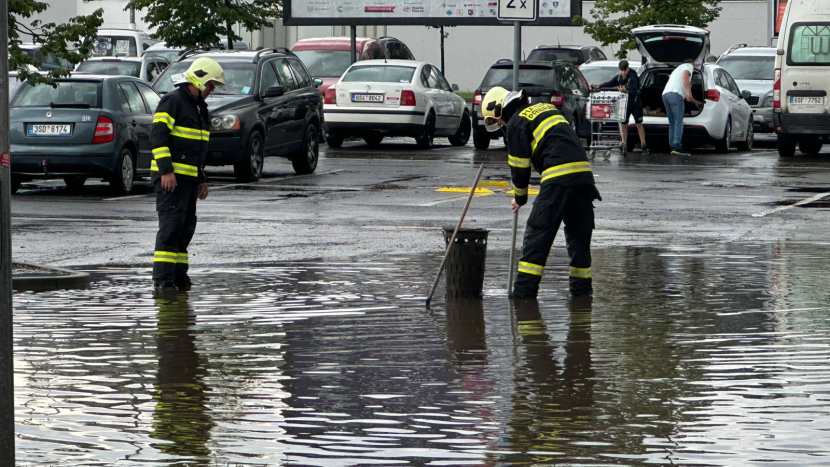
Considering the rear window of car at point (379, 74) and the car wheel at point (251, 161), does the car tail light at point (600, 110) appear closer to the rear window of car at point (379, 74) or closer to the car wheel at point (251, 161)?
the rear window of car at point (379, 74)

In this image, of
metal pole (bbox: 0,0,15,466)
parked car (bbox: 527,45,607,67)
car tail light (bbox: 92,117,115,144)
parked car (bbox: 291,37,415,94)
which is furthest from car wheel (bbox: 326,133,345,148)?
metal pole (bbox: 0,0,15,466)

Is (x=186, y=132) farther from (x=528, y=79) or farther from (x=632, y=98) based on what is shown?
(x=528, y=79)

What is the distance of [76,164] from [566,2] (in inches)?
653

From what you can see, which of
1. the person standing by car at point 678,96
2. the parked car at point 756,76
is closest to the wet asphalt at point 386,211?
the person standing by car at point 678,96

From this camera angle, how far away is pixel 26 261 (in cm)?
1186

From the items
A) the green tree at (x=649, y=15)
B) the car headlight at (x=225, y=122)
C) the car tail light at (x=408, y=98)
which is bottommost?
the car tail light at (x=408, y=98)

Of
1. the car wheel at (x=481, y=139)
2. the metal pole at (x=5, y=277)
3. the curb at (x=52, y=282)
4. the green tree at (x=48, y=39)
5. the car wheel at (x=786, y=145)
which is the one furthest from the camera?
the car wheel at (x=481, y=139)

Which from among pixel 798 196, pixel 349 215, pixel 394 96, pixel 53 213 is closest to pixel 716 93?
pixel 394 96

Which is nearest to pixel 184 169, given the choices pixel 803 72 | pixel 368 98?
pixel 368 98

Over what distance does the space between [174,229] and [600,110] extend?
1495 centimetres

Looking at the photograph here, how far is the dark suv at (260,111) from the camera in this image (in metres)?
19.3

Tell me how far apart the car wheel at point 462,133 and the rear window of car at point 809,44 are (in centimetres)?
683

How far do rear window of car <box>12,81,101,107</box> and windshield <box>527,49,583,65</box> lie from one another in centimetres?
2146

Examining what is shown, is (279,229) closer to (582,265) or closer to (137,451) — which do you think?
(582,265)
